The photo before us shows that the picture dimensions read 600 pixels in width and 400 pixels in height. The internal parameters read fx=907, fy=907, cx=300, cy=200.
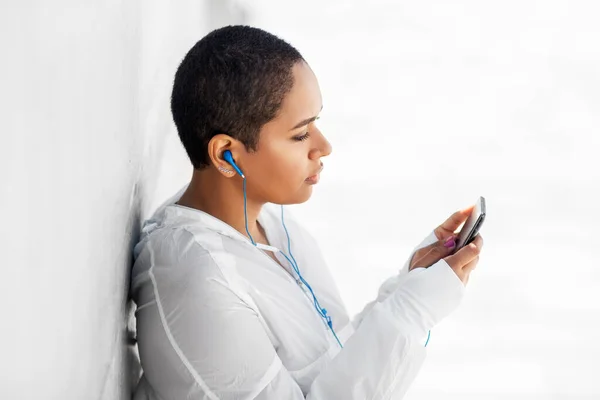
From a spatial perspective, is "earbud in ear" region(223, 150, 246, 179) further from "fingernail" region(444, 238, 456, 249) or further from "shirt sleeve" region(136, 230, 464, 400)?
"fingernail" region(444, 238, 456, 249)

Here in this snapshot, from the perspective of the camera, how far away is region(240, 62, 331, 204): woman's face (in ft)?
4.06

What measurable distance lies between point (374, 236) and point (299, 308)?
169 centimetres

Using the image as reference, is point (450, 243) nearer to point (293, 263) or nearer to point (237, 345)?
point (293, 263)

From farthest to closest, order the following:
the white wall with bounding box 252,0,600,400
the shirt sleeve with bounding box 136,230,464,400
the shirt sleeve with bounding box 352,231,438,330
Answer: the white wall with bounding box 252,0,600,400, the shirt sleeve with bounding box 352,231,438,330, the shirt sleeve with bounding box 136,230,464,400

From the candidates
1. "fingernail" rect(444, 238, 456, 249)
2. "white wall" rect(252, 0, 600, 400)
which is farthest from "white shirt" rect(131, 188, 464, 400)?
"white wall" rect(252, 0, 600, 400)

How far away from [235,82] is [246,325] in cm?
33

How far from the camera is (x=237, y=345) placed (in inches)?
43.7

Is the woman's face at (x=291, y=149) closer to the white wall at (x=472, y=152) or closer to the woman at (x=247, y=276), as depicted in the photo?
the woman at (x=247, y=276)

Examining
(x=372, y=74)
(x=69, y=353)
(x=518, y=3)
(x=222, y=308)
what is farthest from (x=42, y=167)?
(x=518, y=3)

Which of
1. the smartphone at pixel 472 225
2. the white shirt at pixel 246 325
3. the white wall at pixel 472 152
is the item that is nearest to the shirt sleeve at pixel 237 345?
the white shirt at pixel 246 325

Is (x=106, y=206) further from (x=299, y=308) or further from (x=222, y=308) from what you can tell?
(x=299, y=308)

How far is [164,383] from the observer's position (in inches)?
46.0

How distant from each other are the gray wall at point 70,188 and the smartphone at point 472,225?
0.48 m

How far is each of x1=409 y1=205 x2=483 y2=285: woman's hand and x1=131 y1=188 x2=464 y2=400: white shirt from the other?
3cm
